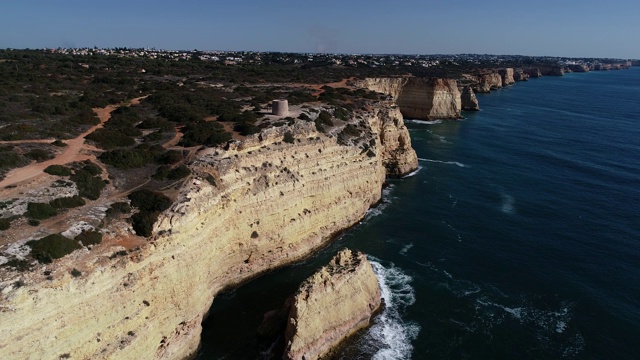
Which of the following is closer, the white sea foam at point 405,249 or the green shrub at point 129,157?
the green shrub at point 129,157

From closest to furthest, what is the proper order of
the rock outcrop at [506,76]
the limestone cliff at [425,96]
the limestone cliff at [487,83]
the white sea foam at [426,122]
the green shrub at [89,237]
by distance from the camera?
the green shrub at [89,237] → the white sea foam at [426,122] → the limestone cliff at [425,96] → the limestone cliff at [487,83] → the rock outcrop at [506,76]

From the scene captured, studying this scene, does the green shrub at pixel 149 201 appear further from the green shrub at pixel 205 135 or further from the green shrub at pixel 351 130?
the green shrub at pixel 351 130

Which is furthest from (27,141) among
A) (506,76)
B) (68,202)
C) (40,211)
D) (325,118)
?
(506,76)

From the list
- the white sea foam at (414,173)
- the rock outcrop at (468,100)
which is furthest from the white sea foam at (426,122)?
the white sea foam at (414,173)

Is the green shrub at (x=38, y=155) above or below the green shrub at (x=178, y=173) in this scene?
above

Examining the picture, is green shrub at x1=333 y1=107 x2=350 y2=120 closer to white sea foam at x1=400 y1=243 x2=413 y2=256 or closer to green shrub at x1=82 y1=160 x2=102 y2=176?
white sea foam at x1=400 y1=243 x2=413 y2=256

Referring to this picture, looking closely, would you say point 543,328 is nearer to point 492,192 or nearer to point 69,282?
point 492,192

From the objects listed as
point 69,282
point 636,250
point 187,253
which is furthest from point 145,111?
point 636,250
